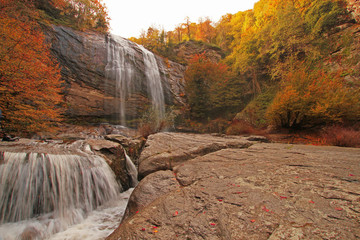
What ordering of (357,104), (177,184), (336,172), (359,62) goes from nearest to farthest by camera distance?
1. (336,172)
2. (177,184)
3. (357,104)
4. (359,62)

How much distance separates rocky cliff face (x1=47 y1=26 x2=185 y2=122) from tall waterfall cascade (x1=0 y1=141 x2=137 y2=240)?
9.72 m

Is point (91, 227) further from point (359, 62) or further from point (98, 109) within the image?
point (359, 62)

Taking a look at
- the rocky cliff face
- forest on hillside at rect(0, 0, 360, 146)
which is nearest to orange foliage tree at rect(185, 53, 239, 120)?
forest on hillside at rect(0, 0, 360, 146)

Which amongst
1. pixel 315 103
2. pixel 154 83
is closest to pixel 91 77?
pixel 154 83

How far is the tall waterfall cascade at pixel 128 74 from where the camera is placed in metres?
13.6

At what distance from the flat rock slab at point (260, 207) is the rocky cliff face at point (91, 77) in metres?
12.4

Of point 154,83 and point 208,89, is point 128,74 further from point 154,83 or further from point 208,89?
point 208,89

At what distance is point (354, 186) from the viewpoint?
1.43m

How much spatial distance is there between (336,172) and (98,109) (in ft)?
46.0

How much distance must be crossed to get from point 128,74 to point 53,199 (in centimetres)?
1350

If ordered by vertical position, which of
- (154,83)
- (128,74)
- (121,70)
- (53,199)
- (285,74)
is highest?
(121,70)

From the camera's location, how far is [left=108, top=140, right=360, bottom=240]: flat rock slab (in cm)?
98

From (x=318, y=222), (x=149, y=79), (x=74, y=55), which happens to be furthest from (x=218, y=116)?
(x=318, y=222)

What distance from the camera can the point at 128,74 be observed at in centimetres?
1443
